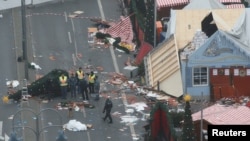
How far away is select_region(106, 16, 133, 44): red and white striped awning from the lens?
54.2 m

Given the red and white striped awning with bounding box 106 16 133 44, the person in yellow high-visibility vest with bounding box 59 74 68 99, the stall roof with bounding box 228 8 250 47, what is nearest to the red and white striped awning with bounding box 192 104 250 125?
the stall roof with bounding box 228 8 250 47

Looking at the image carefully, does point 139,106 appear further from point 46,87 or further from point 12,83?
point 12,83

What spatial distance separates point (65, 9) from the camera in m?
60.0

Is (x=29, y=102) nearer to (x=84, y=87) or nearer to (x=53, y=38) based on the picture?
(x=84, y=87)

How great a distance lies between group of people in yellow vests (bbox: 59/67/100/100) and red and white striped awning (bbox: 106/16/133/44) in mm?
9273

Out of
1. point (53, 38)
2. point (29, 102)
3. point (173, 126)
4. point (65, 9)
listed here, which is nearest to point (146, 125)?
point (173, 126)

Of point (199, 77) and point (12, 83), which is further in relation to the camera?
point (12, 83)

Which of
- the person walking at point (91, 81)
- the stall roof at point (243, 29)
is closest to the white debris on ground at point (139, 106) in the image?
the person walking at point (91, 81)

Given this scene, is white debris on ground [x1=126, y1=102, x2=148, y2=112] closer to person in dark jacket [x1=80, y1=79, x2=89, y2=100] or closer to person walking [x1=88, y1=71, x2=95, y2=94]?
person walking [x1=88, y1=71, x2=95, y2=94]

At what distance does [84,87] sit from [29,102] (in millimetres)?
3089

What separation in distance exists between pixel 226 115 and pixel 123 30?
685 inches

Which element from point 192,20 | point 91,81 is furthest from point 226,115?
point 192,20

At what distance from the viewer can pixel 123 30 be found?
5459cm

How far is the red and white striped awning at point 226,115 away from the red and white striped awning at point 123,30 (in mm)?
14648
